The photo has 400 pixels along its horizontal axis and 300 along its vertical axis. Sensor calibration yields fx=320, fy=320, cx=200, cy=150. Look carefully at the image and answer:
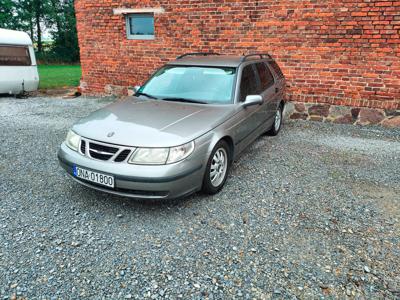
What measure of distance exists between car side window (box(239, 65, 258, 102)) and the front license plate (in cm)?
209

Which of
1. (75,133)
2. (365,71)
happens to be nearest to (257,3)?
(365,71)

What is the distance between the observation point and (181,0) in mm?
7906

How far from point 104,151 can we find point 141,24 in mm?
6631

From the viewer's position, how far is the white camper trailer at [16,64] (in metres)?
10.2

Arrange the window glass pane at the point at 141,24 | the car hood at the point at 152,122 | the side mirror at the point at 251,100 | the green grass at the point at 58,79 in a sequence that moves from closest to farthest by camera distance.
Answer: the car hood at the point at 152,122 → the side mirror at the point at 251,100 → the window glass pane at the point at 141,24 → the green grass at the point at 58,79

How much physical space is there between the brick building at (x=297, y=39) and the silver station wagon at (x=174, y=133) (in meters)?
2.57

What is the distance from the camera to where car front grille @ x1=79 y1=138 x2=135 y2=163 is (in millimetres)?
3164

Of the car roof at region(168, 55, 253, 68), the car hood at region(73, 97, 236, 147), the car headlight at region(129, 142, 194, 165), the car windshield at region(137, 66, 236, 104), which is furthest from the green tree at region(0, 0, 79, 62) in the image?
the car headlight at region(129, 142, 194, 165)

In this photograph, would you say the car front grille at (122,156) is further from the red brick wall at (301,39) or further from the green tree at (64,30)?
the green tree at (64,30)

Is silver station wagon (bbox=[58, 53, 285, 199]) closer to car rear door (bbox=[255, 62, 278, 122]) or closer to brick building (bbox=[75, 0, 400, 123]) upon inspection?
car rear door (bbox=[255, 62, 278, 122])

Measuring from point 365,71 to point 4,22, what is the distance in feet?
116

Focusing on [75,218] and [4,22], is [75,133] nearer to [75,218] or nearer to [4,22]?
[75,218]

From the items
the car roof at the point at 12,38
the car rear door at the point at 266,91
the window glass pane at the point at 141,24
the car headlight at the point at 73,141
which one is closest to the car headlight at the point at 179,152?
the car headlight at the point at 73,141

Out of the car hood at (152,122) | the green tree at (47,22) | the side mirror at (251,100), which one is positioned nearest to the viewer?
the car hood at (152,122)
